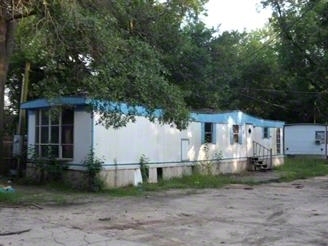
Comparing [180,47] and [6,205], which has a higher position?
[180,47]

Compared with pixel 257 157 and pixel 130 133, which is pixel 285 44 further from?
pixel 130 133

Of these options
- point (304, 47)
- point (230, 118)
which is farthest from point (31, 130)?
point (304, 47)

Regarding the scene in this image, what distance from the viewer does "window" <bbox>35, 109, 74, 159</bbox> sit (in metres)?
19.0

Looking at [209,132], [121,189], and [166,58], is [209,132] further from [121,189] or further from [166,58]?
[121,189]

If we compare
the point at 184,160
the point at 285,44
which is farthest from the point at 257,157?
the point at 285,44

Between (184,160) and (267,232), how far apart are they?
12.0m

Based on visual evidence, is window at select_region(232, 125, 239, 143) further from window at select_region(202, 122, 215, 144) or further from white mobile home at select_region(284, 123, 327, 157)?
white mobile home at select_region(284, 123, 327, 157)

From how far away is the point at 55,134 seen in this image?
19641mm

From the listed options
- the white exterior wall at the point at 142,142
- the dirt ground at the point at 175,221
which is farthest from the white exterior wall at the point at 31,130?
the dirt ground at the point at 175,221

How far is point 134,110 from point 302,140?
93.5ft

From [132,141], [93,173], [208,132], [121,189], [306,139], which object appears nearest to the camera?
[93,173]

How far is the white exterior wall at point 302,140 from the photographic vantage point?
130 ft

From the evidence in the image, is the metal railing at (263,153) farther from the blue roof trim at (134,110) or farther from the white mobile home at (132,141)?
the white mobile home at (132,141)

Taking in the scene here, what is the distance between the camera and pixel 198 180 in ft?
69.8
